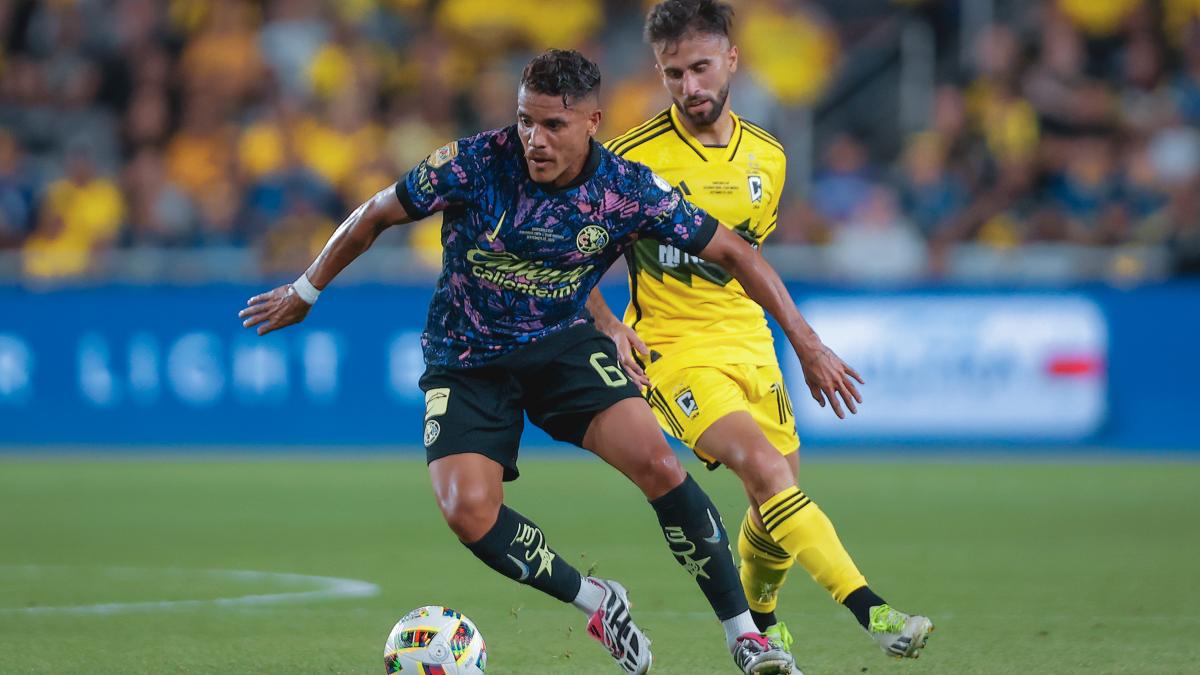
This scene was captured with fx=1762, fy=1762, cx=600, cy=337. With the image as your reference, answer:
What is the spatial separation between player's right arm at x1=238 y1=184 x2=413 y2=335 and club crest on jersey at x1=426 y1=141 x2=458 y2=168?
160 millimetres

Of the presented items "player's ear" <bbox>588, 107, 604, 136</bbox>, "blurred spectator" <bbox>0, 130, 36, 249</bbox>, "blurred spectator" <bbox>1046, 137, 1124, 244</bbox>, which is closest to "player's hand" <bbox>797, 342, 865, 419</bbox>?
"player's ear" <bbox>588, 107, 604, 136</bbox>

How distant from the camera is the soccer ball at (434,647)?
5.63 metres

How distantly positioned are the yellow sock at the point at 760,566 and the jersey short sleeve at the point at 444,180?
1.73 metres

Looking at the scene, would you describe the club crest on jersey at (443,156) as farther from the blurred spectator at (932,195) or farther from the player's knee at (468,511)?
the blurred spectator at (932,195)

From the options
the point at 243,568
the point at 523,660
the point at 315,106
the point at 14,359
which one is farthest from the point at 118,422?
the point at 523,660

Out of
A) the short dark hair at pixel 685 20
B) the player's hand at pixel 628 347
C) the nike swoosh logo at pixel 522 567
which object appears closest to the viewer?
the nike swoosh logo at pixel 522 567

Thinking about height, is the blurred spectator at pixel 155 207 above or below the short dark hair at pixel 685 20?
below

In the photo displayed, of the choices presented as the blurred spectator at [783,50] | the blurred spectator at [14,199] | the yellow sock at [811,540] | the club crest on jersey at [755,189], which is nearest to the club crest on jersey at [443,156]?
the club crest on jersey at [755,189]

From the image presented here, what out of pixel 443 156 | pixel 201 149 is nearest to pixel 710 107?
pixel 443 156

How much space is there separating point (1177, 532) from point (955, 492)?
2.41 metres

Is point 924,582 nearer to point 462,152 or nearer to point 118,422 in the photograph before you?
point 462,152

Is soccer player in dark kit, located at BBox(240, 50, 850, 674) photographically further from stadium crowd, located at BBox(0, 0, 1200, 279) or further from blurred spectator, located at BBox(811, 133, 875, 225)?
blurred spectator, located at BBox(811, 133, 875, 225)

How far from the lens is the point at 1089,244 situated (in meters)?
15.0

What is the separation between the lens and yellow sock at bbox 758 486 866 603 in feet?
19.3
